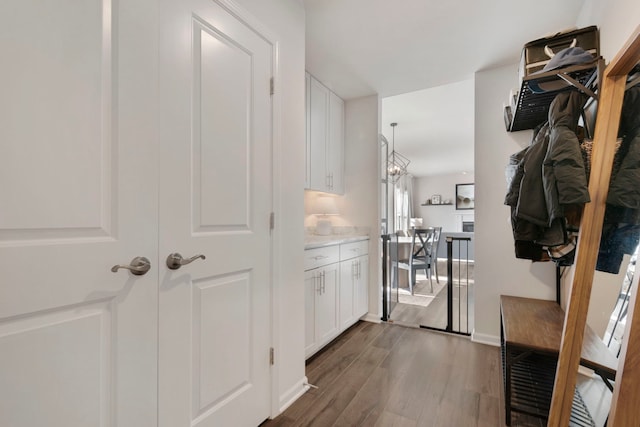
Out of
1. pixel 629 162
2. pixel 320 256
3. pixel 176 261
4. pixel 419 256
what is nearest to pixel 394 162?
pixel 419 256

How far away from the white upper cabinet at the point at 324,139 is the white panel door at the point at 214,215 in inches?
45.5

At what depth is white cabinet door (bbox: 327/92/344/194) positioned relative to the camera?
3072mm

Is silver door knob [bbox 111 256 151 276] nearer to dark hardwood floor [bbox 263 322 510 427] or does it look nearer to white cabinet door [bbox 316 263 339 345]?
dark hardwood floor [bbox 263 322 510 427]

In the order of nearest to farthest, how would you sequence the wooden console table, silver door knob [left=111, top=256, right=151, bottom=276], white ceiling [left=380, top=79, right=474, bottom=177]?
silver door knob [left=111, top=256, right=151, bottom=276], the wooden console table, white ceiling [left=380, top=79, right=474, bottom=177]

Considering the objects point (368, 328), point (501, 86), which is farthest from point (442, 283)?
point (501, 86)

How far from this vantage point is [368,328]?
2.98 m

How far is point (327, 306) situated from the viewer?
2.45 metres

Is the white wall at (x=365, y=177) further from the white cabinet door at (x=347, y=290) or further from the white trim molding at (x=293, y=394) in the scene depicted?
the white trim molding at (x=293, y=394)

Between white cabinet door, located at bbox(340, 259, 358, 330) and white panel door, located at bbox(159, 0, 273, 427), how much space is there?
1.18 m

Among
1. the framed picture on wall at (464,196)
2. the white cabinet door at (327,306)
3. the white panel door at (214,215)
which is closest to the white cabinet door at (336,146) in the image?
the white cabinet door at (327,306)

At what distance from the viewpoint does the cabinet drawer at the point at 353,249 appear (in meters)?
2.69

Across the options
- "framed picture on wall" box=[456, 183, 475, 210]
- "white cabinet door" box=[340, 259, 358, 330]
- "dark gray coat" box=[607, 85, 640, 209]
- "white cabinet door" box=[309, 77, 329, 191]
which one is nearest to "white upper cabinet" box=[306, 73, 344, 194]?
"white cabinet door" box=[309, 77, 329, 191]

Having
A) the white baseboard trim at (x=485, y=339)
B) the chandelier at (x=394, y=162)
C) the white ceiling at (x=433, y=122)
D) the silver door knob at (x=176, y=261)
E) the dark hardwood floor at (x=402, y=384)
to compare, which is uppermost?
the white ceiling at (x=433, y=122)

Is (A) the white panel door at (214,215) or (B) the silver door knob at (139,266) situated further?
(A) the white panel door at (214,215)
